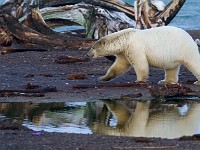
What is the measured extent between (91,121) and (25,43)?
9.33 m

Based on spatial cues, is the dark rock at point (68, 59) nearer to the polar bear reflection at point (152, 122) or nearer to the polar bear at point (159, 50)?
the polar bear at point (159, 50)

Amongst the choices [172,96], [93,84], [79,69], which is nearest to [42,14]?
[79,69]

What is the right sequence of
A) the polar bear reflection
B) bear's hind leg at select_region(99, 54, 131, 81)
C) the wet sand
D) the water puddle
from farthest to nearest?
bear's hind leg at select_region(99, 54, 131, 81) → the water puddle → the polar bear reflection → the wet sand

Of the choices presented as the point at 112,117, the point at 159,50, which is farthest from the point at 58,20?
the point at 112,117

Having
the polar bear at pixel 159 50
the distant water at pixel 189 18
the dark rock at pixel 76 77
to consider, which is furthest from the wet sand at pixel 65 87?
the distant water at pixel 189 18

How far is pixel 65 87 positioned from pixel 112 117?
10.1 feet

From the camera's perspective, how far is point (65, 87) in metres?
14.7

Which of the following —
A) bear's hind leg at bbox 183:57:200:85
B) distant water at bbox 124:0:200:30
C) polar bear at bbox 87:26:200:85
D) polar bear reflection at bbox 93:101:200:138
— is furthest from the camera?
distant water at bbox 124:0:200:30

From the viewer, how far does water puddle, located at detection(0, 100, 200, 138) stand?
10508 mm

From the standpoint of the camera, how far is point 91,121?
11.4 metres

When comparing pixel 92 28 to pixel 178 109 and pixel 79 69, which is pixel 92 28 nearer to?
pixel 79 69

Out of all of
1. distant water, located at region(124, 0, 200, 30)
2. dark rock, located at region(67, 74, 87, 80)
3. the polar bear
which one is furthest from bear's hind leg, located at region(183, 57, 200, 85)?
distant water, located at region(124, 0, 200, 30)

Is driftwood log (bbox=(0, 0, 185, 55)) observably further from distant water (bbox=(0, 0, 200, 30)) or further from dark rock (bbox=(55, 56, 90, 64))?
distant water (bbox=(0, 0, 200, 30))

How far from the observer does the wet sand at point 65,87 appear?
904 centimetres
